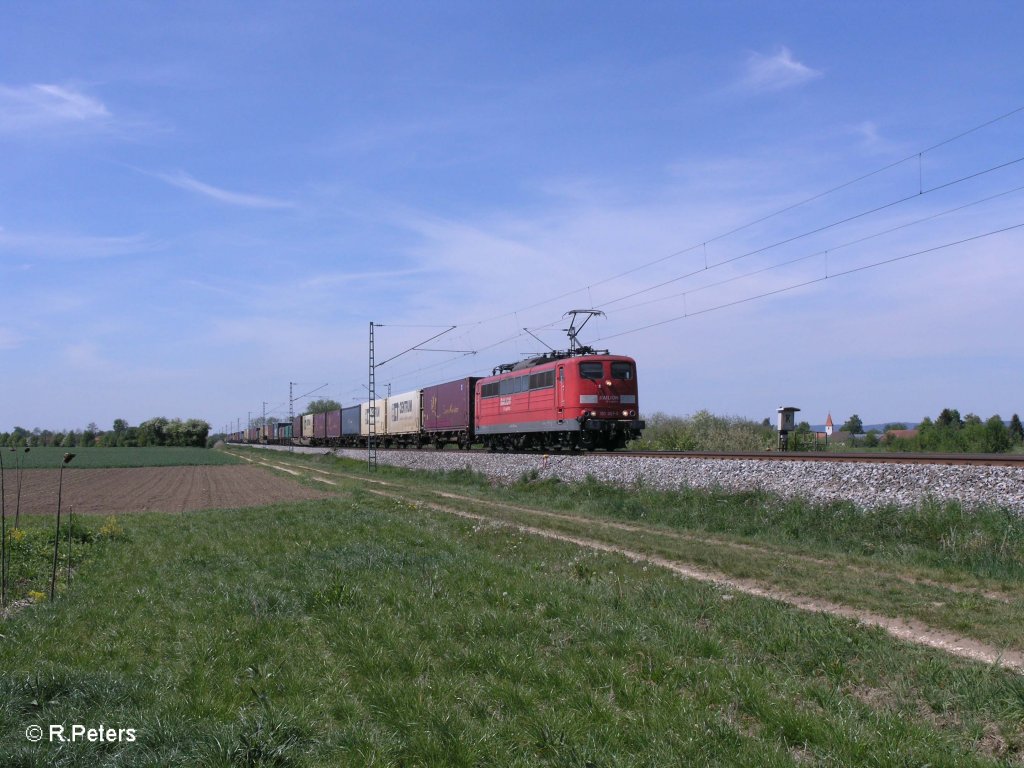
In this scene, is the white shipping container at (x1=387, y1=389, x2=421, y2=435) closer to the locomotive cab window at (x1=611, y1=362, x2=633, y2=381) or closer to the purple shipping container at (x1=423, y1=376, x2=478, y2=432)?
the purple shipping container at (x1=423, y1=376, x2=478, y2=432)

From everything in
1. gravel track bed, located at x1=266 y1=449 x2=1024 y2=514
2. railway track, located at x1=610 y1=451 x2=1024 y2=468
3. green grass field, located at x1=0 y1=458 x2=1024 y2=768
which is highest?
railway track, located at x1=610 y1=451 x2=1024 y2=468

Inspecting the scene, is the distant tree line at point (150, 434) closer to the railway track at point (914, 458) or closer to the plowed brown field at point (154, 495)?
the plowed brown field at point (154, 495)

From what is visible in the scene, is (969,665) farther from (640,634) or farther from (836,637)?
(640,634)

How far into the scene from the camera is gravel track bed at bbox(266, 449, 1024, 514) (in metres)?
13.3

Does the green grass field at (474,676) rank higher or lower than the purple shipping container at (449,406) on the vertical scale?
lower

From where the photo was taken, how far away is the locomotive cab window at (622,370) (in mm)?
30406

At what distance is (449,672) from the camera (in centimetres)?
673

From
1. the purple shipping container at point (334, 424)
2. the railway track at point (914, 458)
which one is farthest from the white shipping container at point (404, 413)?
the railway track at point (914, 458)

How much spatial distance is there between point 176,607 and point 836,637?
22.9ft

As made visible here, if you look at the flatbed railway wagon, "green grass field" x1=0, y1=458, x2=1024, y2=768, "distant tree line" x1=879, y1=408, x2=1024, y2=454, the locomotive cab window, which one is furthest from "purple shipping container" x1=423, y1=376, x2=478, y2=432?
"green grass field" x1=0, y1=458, x2=1024, y2=768

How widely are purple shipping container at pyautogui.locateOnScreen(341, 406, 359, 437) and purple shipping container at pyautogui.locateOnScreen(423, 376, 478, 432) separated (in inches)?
690

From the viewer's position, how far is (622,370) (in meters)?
30.8

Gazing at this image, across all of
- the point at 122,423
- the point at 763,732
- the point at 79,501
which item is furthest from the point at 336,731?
the point at 122,423

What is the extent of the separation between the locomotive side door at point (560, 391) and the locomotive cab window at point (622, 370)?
1.95 m
